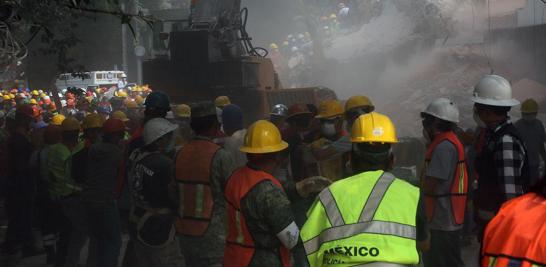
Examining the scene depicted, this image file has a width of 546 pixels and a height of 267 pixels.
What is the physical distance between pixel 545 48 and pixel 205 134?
23140 millimetres

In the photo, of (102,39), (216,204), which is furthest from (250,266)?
(102,39)

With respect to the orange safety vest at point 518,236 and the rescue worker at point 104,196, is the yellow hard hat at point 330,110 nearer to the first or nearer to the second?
the rescue worker at point 104,196

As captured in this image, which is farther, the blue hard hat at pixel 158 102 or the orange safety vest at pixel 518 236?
the blue hard hat at pixel 158 102

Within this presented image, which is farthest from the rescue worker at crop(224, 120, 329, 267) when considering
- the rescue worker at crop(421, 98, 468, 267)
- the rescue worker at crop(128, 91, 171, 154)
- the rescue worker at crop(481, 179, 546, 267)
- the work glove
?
the rescue worker at crop(128, 91, 171, 154)

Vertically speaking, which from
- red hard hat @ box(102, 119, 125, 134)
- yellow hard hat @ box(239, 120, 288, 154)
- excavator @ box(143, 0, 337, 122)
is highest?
excavator @ box(143, 0, 337, 122)

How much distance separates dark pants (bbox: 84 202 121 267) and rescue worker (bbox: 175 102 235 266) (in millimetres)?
1864

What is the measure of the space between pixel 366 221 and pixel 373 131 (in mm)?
536

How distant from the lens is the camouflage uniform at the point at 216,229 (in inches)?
212

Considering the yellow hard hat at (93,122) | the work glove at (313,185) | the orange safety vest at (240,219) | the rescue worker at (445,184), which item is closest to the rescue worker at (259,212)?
the orange safety vest at (240,219)

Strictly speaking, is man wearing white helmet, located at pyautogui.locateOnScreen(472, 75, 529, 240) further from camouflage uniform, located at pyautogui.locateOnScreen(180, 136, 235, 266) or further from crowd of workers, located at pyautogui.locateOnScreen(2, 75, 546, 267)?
camouflage uniform, located at pyautogui.locateOnScreen(180, 136, 235, 266)

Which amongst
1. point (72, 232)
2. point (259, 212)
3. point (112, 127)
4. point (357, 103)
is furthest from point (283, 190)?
point (72, 232)

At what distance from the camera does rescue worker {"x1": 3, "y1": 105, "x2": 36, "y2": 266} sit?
30.8 feet

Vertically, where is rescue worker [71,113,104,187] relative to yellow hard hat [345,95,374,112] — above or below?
below

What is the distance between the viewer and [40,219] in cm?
882
